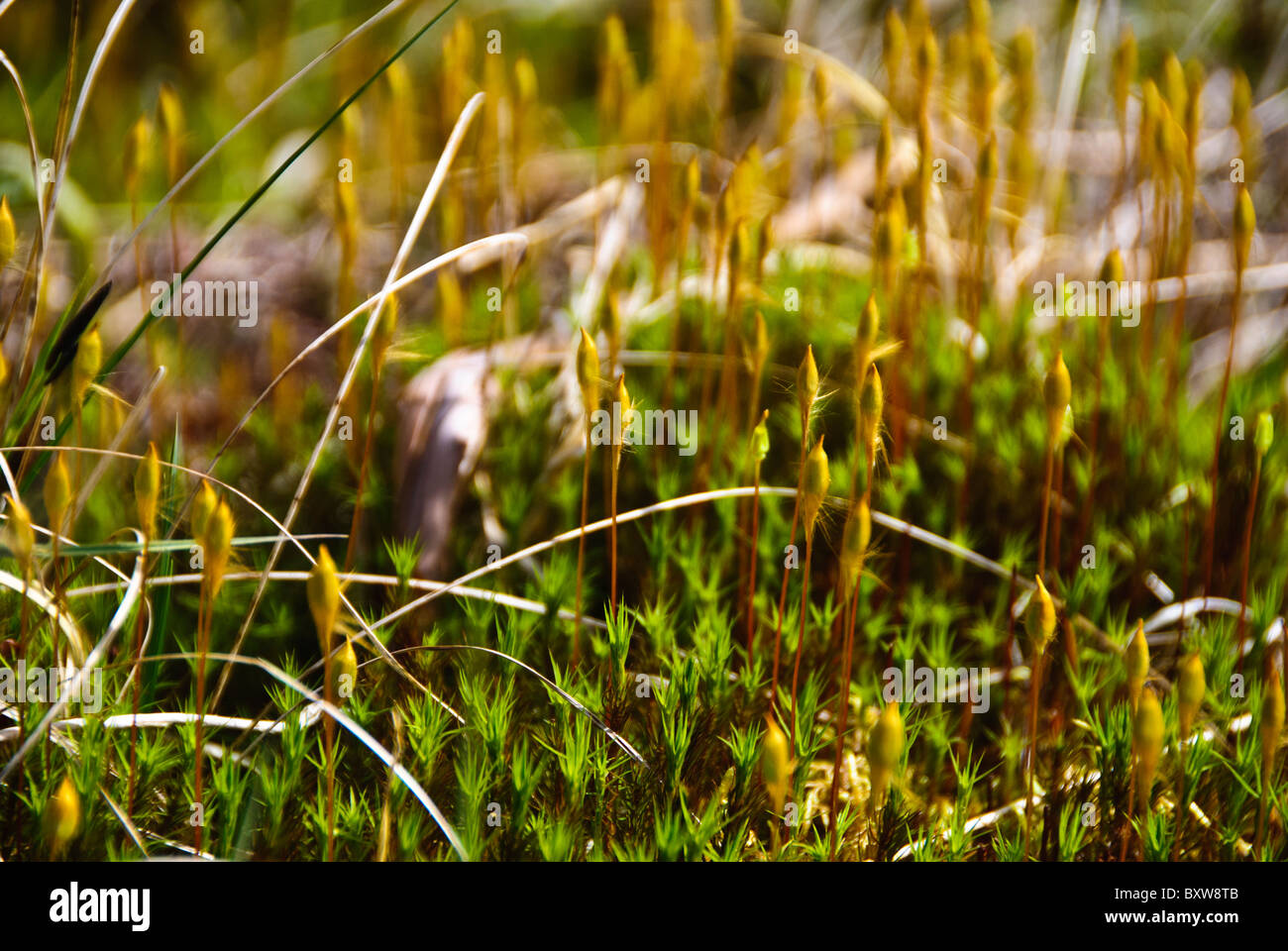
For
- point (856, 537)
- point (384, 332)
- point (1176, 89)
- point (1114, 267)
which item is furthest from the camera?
point (1176, 89)

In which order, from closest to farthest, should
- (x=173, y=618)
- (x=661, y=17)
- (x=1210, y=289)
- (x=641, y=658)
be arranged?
(x=641, y=658), (x=173, y=618), (x=661, y=17), (x=1210, y=289)

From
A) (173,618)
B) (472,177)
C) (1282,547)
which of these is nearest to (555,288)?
(472,177)

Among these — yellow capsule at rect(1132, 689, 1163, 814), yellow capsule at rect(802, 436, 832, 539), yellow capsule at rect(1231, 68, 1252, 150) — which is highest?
yellow capsule at rect(1231, 68, 1252, 150)

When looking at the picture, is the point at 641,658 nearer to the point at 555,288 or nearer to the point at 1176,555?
the point at 1176,555

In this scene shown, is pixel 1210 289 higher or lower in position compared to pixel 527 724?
higher

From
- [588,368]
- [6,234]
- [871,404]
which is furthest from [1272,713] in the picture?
[6,234]

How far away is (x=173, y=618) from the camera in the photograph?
1381 mm

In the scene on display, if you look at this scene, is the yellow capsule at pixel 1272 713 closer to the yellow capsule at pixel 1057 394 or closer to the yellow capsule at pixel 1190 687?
the yellow capsule at pixel 1190 687

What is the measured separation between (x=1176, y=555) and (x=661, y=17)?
3.80 ft

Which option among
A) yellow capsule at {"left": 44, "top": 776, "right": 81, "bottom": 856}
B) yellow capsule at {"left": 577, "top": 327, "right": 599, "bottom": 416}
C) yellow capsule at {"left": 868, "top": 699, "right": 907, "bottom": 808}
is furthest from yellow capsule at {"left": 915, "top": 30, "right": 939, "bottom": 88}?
yellow capsule at {"left": 44, "top": 776, "right": 81, "bottom": 856}

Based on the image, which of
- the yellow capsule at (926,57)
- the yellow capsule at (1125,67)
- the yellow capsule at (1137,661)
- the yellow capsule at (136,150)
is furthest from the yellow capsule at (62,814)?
the yellow capsule at (1125,67)

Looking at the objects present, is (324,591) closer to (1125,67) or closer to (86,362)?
(86,362)

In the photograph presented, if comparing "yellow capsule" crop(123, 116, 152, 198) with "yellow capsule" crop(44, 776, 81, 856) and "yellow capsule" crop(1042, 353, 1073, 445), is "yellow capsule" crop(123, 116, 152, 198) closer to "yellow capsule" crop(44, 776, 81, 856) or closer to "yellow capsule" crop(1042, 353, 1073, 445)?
"yellow capsule" crop(44, 776, 81, 856)
